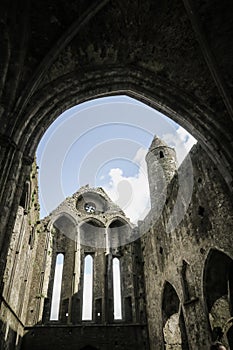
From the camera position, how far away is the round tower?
1138 centimetres

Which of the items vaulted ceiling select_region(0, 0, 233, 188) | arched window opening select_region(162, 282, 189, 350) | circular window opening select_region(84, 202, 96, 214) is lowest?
arched window opening select_region(162, 282, 189, 350)

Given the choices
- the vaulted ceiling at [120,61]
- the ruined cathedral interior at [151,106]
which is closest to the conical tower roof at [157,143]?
the ruined cathedral interior at [151,106]

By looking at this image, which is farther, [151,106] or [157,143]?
[157,143]

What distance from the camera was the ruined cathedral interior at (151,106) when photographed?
4.77 m

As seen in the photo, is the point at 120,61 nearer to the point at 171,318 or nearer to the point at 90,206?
the point at 171,318

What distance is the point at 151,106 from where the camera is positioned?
6492 mm

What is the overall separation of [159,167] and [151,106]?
6044mm

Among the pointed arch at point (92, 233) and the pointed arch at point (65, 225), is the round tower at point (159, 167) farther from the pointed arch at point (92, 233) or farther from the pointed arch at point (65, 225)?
the pointed arch at point (65, 225)

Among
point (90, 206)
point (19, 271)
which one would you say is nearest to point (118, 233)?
point (90, 206)

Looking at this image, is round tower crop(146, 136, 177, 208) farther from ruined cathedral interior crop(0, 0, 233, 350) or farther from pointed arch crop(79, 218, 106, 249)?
pointed arch crop(79, 218, 106, 249)

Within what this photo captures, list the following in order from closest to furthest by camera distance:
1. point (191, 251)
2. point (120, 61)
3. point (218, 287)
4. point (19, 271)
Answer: point (120, 61), point (218, 287), point (191, 251), point (19, 271)

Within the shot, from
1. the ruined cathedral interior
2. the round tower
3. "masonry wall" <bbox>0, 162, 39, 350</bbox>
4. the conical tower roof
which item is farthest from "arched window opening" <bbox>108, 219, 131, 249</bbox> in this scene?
the conical tower roof

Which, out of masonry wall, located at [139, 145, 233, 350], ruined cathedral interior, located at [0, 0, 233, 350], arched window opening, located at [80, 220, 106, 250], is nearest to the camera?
ruined cathedral interior, located at [0, 0, 233, 350]

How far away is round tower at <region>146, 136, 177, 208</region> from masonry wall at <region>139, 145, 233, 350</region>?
56.8 inches
